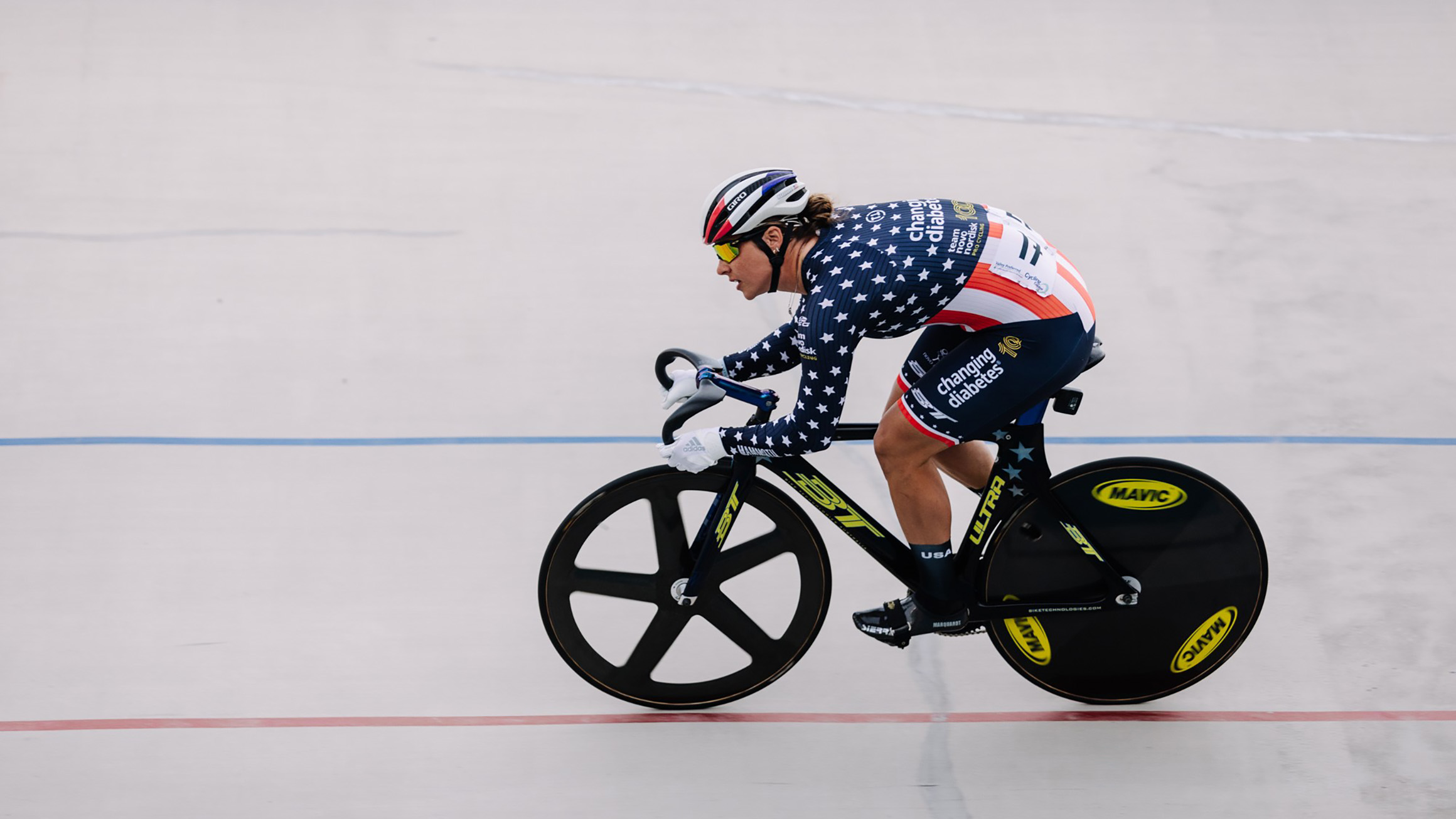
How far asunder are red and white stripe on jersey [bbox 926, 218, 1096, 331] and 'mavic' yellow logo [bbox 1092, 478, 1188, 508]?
15.0 inches

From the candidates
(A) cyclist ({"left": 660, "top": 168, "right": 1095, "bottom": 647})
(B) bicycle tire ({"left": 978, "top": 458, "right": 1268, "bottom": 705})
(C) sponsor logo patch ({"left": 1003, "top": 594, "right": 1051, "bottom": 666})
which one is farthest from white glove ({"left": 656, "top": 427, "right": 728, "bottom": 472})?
(C) sponsor logo patch ({"left": 1003, "top": 594, "right": 1051, "bottom": 666})

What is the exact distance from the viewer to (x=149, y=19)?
5.70m

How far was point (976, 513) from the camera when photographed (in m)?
2.79

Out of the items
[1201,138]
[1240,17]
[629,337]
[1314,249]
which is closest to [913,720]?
[629,337]

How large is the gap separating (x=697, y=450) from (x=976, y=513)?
0.66 meters

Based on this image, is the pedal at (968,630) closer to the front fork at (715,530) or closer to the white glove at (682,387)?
the front fork at (715,530)

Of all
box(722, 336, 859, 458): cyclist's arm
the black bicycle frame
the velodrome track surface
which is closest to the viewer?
box(722, 336, 859, 458): cyclist's arm

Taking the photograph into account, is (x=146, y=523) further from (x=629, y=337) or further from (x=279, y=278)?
(x=629, y=337)

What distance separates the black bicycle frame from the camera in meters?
2.68

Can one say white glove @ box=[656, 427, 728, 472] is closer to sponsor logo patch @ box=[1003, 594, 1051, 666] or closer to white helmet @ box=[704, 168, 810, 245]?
white helmet @ box=[704, 168, 810, 245]

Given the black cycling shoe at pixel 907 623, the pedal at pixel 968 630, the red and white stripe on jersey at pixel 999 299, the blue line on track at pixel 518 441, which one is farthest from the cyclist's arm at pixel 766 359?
the blue line on track at pixel 518 441

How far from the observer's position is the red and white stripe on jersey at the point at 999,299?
2.50 metres

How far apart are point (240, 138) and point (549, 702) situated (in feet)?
10.3

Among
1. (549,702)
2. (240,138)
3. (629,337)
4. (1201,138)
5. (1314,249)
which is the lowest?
(1314,249)
